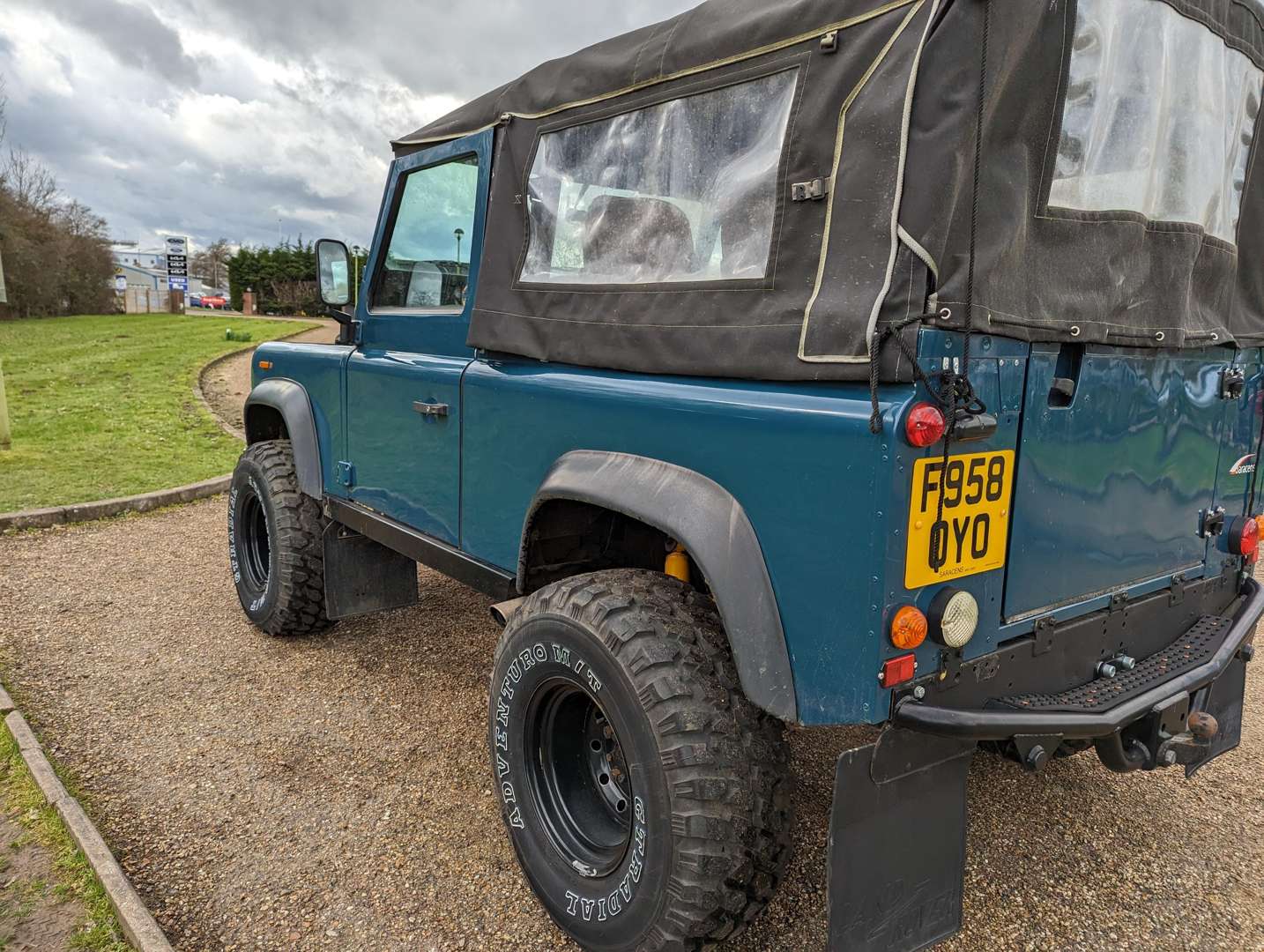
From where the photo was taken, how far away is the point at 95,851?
2.57 meters

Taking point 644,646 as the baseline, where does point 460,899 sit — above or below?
below

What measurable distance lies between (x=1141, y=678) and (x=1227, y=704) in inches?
33.9

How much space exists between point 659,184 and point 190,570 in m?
4.55

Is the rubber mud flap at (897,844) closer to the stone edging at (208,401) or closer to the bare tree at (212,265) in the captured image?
the stone edging at (208,401)

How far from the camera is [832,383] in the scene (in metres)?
1.93

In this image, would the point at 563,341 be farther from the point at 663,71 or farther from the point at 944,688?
the point at 944,688

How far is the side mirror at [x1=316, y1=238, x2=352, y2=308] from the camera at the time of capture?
3764 mm

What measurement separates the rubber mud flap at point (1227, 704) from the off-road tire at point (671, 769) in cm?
162

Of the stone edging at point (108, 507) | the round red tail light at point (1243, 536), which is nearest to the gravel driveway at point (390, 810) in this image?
the round red tail light at point (1243, 536)

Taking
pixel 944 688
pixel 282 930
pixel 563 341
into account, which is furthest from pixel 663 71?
pixel 282 930

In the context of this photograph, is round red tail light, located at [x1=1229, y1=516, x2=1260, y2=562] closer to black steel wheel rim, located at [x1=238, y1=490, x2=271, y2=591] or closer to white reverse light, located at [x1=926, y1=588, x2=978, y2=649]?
white reverse light, located at [x1=926, y1=588, x2=978, y2=649]

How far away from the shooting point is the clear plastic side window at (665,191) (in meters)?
2.12

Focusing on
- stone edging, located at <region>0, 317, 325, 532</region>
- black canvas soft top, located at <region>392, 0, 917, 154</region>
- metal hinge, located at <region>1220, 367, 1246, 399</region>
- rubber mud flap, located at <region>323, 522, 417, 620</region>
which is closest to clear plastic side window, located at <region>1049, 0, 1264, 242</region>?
metal hinge, located at <region>1220, 367, 1246, 399</region>

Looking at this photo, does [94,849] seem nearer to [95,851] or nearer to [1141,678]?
[95,851]
